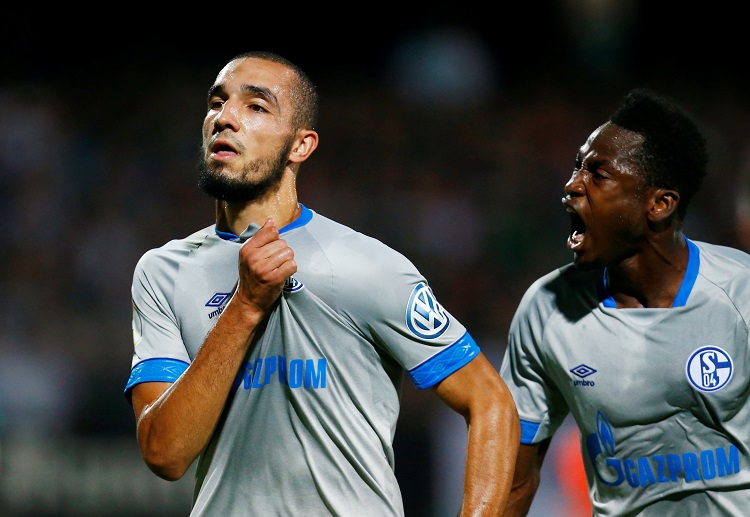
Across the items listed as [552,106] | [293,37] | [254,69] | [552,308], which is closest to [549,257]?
[552,106]

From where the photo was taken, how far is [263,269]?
2.83m

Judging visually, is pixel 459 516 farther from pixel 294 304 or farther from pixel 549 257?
pixel 549 257

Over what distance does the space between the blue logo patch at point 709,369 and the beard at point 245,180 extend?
158 centimetres

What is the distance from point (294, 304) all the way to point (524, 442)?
1.30 metres

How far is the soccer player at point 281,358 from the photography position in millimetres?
2898

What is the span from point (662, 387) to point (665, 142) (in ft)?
3.00

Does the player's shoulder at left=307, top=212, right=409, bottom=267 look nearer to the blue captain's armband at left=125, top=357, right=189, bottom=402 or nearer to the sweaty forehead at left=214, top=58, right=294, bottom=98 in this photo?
the sweaty forehead at left=214, top=58, right=294, bottom=98

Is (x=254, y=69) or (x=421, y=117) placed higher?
(x=254, y=69)

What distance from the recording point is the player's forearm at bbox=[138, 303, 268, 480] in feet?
9.37

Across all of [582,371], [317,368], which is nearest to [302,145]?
[317,368]

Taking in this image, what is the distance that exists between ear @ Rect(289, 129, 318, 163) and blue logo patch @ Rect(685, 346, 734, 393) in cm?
151

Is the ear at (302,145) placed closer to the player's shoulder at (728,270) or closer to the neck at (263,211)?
the neck at (263,211)

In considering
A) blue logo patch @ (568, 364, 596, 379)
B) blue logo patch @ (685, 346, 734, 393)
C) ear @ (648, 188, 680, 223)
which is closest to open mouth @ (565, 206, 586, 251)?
ear @ (648, 188, 680, 223)

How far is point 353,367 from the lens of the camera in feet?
9.98
